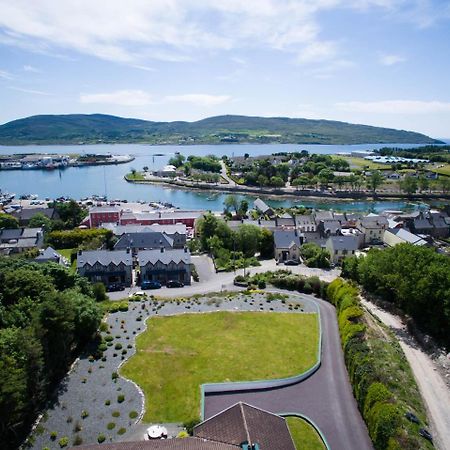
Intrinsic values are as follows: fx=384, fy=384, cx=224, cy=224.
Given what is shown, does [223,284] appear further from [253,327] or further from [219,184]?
[219,184]

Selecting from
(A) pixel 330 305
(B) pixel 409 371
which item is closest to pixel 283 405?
(B) pixel 409 371

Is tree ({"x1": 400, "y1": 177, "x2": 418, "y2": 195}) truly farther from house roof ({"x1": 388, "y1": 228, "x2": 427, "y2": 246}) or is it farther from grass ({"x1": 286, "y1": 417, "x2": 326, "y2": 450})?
grass ({"x1": 286, "y1": 417, "x2": 326, "y2": 450})

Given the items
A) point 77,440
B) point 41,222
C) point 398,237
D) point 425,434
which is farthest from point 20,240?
point 398,237

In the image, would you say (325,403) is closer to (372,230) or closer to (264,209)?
(372,230)

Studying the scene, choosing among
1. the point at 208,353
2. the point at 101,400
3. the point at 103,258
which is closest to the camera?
the point at 101,400

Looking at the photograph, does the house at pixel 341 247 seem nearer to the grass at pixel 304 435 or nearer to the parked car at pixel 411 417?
the parked car at pixel 411 417

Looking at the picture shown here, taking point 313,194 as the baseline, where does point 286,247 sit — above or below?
above
